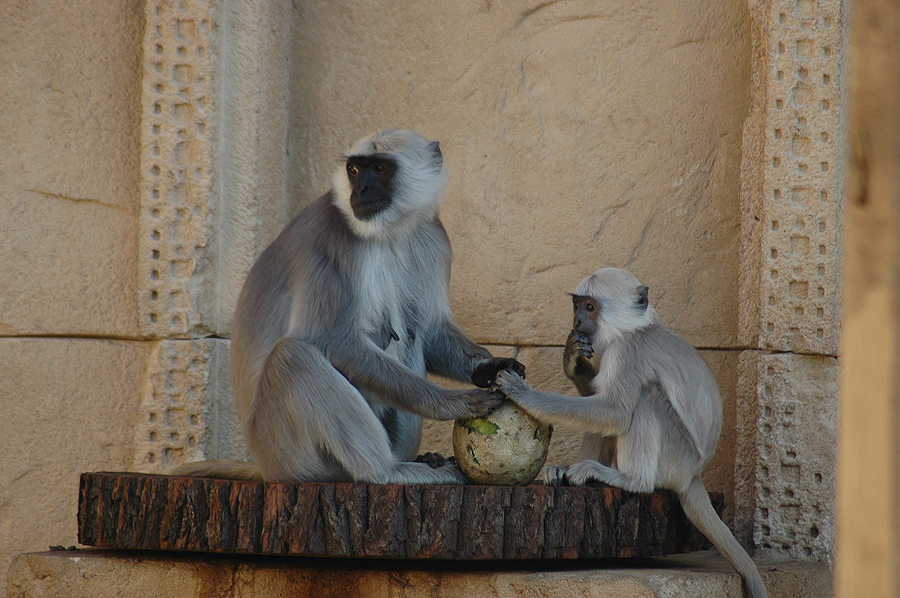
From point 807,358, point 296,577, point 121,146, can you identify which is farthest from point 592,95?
point 296,577

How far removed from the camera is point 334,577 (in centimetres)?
335

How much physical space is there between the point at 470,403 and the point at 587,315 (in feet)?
2.10

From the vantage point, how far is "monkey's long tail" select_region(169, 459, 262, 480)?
3.69 meters

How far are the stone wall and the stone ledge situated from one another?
3.07 feet

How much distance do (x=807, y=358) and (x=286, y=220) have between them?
2635 millimetres

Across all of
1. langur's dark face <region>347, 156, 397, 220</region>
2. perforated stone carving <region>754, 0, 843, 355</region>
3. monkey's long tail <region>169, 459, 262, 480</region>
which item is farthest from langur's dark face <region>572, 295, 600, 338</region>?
monkey's long tail <region>169, 459, 262, 480</region>

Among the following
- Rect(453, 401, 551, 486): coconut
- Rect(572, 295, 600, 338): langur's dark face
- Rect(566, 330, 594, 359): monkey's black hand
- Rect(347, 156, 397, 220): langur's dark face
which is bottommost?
Rect(453, 401, 551, 486): coconut

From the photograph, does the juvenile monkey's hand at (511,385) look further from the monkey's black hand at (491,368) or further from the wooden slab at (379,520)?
the wooden slab at (379,520)

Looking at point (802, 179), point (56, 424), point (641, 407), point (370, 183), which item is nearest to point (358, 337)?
point (370, 183)

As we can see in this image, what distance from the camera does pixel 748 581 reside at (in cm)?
333

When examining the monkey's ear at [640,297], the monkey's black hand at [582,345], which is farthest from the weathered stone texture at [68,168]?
the monkey's ear at [640,297]

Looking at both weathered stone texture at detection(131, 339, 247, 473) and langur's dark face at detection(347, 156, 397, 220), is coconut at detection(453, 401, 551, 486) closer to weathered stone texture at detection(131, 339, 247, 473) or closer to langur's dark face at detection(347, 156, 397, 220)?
langur's dark face at detection(347, 156, 397, 220)

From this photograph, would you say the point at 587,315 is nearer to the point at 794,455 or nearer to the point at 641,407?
the point at 641,407

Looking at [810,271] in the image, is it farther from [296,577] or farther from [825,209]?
[296,577]
